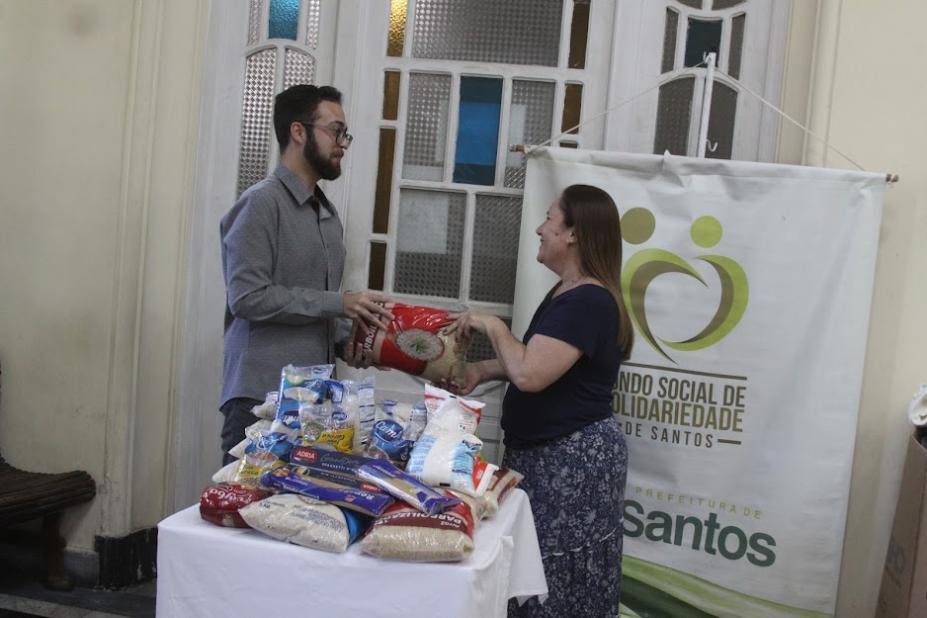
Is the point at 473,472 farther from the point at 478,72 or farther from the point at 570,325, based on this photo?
the point at 478,72

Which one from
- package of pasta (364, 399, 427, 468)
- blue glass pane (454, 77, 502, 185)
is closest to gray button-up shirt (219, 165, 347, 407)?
package of pasta (364, 399, 427, 468)

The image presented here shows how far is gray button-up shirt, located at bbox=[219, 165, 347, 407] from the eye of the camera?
2.29 m

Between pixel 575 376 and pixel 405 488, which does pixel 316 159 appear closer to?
pixel 575 376

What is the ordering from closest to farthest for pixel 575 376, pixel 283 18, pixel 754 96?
pixel 575 376
pixel 754 96
pixel 283 18

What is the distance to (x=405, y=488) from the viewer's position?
5.31 ft

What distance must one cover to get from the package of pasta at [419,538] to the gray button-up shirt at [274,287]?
2.86ft

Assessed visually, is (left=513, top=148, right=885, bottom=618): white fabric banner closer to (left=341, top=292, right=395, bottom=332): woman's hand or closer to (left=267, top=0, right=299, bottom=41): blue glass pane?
(left=341, top=292, right=395, bottom=332): woman's hand

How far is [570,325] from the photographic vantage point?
2135mm

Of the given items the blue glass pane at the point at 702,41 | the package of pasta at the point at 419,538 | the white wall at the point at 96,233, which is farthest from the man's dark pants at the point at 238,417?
the blue glass pane at the point at 702,41

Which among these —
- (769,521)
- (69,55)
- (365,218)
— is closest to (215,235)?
(365,218)

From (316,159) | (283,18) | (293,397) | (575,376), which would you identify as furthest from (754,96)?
(293,397)

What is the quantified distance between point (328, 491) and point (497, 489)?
0.38 m

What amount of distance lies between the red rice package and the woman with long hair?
726 millimetres

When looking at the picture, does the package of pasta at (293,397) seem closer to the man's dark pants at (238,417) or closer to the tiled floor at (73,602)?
the man's dark pants at (238,417)
